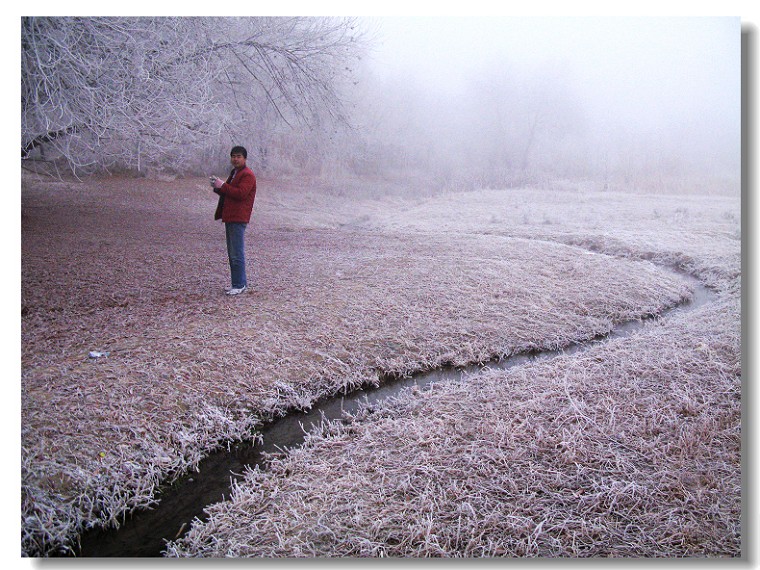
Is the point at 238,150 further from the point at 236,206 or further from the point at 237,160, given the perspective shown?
the point at 236,206

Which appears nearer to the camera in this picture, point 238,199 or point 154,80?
point 154,80

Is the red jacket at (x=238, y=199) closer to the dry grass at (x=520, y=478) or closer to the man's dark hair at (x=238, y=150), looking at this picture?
the man's dark hair at (x=238, y=150)

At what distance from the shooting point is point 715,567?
2.16 metres

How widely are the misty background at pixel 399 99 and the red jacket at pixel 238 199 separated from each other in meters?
0.26

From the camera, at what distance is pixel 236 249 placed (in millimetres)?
3857

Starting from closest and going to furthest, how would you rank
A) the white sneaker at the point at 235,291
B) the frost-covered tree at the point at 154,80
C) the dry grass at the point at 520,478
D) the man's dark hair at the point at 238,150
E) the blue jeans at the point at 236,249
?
the dry grass at the point at 520,478, the frost-covered tree at the point at 154,80, the man's dark hair at the point at 238,150, the blue jeans at the point at 236,249, the white sneaker at the point at 235,291

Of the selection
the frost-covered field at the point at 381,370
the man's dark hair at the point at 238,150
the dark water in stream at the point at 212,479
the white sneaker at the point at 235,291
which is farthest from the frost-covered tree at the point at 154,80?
the dark water in stream at the point at 212,479

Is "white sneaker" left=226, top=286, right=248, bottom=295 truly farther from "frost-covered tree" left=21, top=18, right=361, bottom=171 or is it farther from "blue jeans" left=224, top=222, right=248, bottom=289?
"frost-covered tree" left=21, top=18, right=361, bottom=171

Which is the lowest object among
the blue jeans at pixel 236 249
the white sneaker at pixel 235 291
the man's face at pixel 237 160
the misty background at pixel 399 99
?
the white sneaker at pixel 235 291

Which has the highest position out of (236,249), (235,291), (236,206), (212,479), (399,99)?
(399,99)

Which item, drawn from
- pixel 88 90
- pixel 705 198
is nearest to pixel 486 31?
pixel 705 198

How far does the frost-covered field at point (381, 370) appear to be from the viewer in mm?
2145

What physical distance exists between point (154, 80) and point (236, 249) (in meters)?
1.30

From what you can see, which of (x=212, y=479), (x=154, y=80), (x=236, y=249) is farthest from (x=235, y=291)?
(x=212, y=479)
